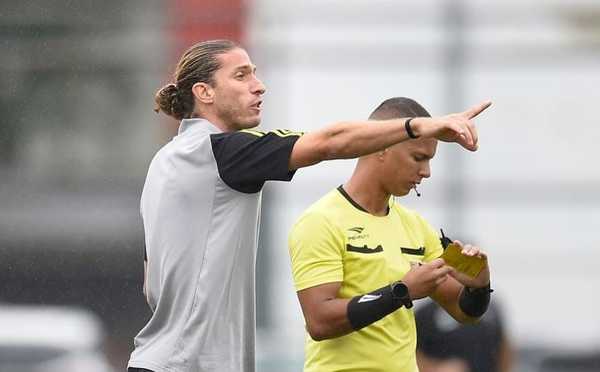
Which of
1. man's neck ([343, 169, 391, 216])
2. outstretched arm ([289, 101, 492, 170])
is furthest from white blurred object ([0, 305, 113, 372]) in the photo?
outstretched arm ([289, 101, 492, 170])

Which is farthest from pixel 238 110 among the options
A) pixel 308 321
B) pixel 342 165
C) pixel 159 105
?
pixel 342 165

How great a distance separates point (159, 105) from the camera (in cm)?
551

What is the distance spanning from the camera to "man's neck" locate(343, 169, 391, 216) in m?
5.51

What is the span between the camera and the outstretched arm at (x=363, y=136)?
4.79 m

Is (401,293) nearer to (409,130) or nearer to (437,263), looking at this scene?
(437,263)

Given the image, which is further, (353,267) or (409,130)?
(353,267)

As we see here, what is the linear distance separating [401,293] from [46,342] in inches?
327

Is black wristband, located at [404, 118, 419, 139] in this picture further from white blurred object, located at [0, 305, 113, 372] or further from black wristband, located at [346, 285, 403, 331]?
white blurred object, located at [0, 305, 113, 372]

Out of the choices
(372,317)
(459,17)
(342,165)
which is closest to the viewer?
(372,317)

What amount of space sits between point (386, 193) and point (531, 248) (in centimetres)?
1270

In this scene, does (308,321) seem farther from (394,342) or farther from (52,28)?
(52,28)

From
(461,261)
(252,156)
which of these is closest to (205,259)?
(252,156)

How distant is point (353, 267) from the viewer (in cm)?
540

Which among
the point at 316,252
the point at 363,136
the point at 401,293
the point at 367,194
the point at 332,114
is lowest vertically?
the point at 332,114
